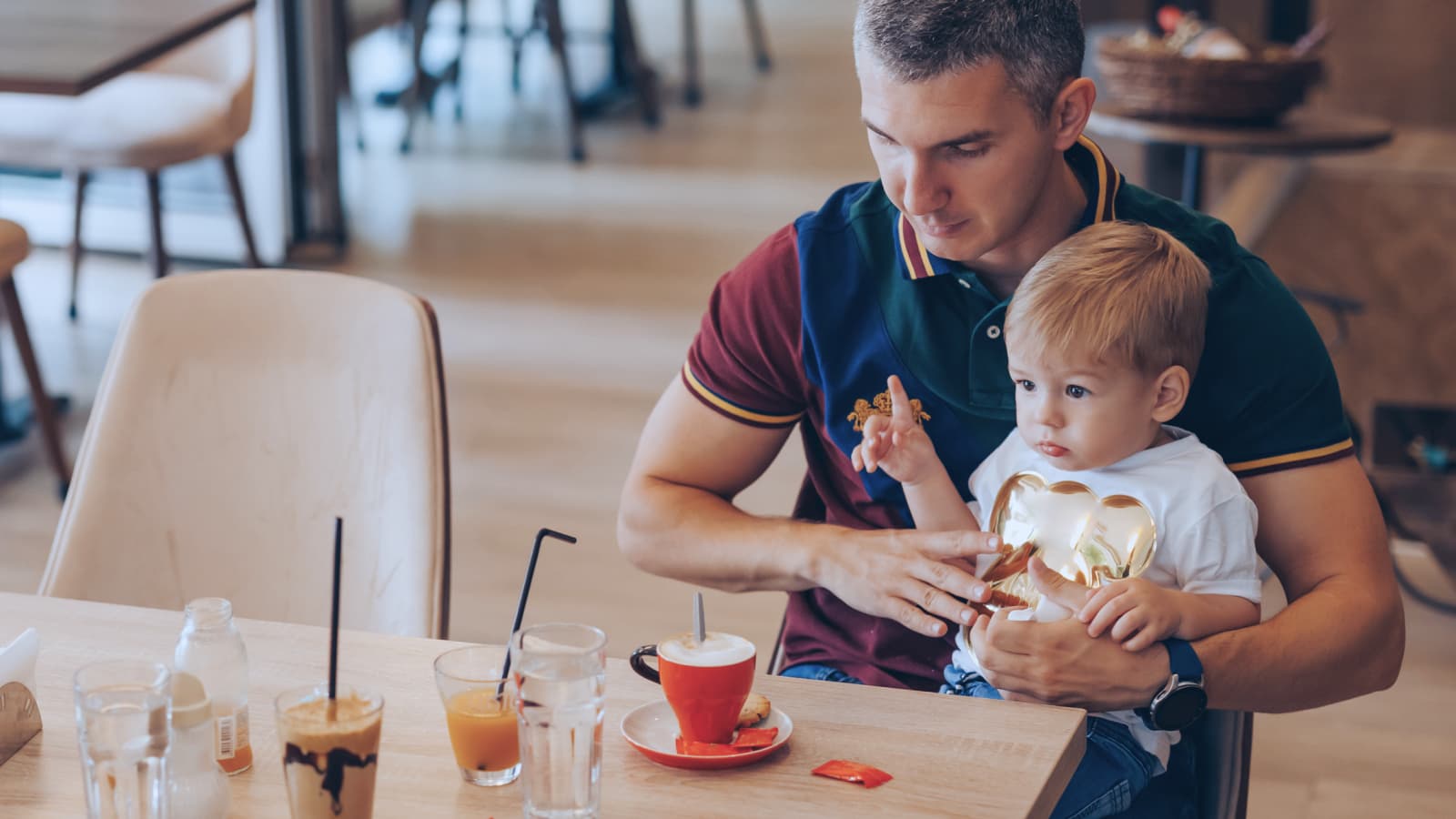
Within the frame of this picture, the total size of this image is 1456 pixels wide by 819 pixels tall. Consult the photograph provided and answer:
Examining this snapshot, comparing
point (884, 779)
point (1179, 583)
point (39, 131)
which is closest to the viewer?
point (884, 779)

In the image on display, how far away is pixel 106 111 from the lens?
398cm

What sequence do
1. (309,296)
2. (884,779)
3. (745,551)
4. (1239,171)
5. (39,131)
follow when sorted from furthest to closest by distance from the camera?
1. (1239,171)
2. (39,131)
3. (309,296)
4. (745,551)
5. (884,779)

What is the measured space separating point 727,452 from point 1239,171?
379cm

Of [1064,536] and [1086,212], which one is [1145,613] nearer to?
[1064,536]

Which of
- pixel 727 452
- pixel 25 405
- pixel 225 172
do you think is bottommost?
pixel 25 405

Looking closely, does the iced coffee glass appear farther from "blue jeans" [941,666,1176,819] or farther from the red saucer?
"blue jeans" [941,666,1176,819]

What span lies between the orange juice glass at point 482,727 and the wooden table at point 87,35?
2130 mm

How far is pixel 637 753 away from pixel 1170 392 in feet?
1.90

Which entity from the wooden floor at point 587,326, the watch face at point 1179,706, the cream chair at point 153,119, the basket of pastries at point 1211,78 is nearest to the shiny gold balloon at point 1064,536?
the watch face at point 1179,706

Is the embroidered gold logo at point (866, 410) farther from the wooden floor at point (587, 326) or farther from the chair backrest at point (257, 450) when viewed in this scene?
the wooden floor at point (587, 326)

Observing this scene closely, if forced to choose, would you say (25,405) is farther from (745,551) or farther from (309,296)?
(745,551)

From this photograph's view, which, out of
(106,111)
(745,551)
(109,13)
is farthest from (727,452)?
(106,111)

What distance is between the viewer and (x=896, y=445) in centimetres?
145

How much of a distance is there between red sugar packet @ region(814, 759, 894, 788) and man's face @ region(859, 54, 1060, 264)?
0.52m
